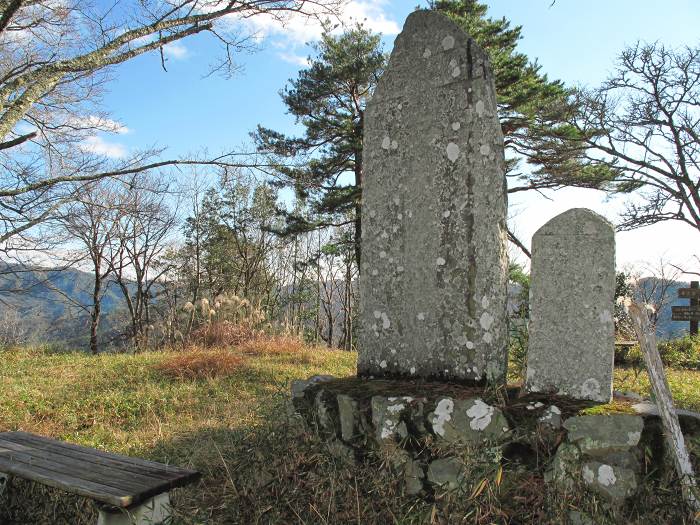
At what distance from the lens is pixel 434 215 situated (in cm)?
349

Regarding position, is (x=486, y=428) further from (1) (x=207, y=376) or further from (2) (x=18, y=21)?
(2) (x=18, y=21)

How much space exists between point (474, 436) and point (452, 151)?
1926mm

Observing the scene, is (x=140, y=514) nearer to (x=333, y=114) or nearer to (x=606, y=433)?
(x=606, y=433)

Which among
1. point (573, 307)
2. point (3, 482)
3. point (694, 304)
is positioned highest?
point (694, 304)

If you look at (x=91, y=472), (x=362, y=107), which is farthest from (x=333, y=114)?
(x=91, y=472)

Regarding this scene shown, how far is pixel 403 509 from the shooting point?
2.64 m

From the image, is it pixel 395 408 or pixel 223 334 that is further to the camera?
pixel 223 334

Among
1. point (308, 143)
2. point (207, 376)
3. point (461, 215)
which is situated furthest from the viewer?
point (308, 143)

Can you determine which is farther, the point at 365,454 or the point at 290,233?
the point at 290,233

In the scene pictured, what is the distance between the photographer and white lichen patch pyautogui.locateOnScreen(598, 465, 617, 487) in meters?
2.48

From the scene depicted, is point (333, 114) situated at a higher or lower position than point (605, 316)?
higher

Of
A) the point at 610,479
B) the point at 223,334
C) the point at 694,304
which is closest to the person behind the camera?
the point at 610,479

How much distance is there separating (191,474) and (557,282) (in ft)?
7.97

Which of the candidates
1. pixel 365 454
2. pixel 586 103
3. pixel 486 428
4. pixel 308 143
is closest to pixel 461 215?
pixel 486 428
